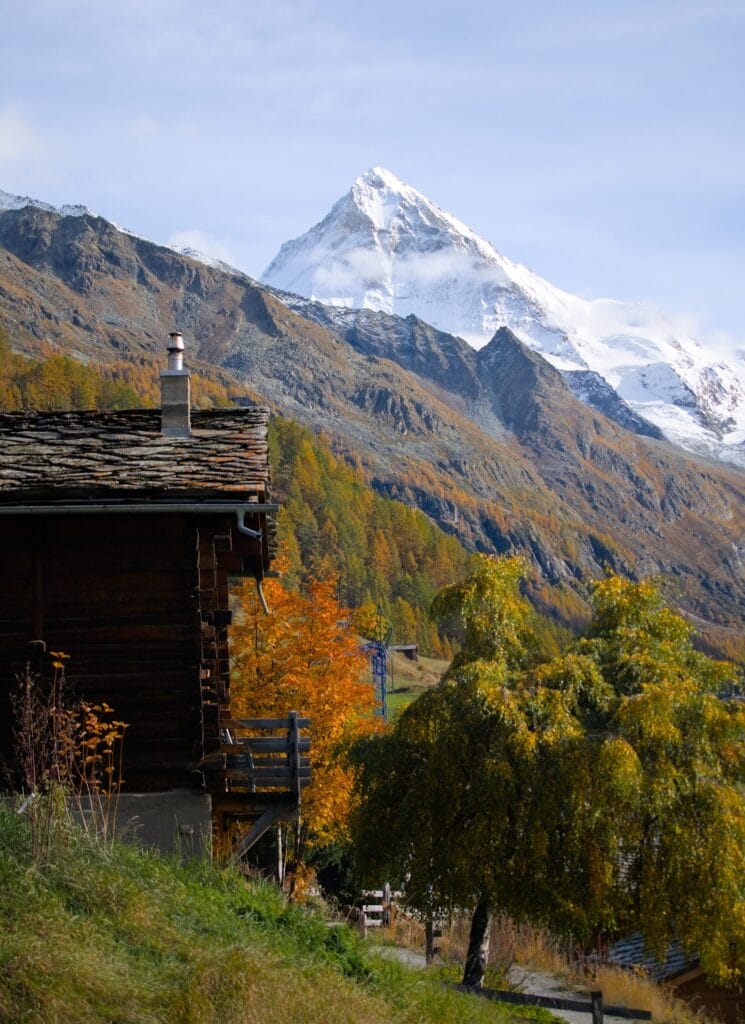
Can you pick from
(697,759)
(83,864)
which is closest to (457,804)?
(697,759)

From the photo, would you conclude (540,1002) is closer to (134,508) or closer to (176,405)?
(134,508)

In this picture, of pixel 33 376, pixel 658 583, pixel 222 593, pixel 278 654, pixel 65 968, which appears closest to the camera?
pixel 65 968

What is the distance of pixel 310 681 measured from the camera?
89.5ft

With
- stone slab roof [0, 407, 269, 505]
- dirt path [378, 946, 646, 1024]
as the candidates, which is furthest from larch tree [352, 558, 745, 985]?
stone slab roof [0, 407, 269, 505]

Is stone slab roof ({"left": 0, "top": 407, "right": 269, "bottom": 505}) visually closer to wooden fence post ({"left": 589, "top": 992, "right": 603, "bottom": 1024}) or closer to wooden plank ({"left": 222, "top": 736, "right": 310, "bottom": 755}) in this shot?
wooden plank ({"left": 222, "top": 736, "right": 310, "bottom": 755})

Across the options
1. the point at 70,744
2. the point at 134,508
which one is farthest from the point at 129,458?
the point at 70,744

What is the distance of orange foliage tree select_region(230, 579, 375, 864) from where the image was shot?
26.2 metres

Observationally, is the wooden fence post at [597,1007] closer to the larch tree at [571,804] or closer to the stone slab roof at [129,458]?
the larch tree at [571,804]

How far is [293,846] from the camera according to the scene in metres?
29.9

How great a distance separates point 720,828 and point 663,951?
1.90 meters

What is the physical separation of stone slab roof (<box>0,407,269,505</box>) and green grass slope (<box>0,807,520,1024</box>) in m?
4.34

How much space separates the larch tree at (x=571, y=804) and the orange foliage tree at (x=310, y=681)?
6.93 metres

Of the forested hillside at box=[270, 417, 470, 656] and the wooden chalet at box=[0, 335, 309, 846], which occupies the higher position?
→ the wooden chalet at box=[0, 335, 309, 846]

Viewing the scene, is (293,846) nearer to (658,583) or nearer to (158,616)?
(658,583)
